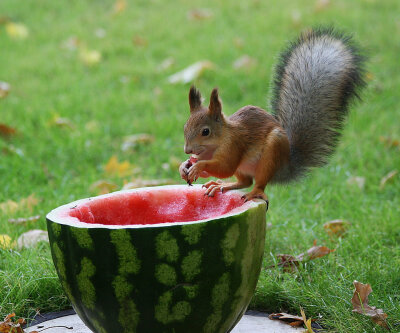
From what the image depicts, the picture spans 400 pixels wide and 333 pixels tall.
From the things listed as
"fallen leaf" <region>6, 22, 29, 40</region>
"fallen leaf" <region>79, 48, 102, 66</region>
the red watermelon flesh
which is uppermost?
"fallen leaf" <region>6, 22, 29, 40</region>

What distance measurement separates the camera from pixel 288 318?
2.67 meters

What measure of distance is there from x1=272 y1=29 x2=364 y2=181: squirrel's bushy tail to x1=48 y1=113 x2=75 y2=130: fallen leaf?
3045 mm

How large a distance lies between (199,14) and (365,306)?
19.8ft

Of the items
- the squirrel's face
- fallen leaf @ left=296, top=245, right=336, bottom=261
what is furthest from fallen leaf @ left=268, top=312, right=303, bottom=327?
the squirrel's face

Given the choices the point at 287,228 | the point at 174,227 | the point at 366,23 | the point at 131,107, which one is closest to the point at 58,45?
the point at 131,107

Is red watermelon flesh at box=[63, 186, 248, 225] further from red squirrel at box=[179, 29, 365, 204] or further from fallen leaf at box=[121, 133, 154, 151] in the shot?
fallen leaf at box=[121, 133, 154, 151]

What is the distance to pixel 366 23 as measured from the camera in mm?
7383

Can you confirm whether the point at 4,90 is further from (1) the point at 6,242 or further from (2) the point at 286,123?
(2) the point at 286,123

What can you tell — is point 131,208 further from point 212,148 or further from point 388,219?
point 388,219

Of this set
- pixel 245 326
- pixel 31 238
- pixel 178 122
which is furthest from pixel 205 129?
pixel 178 122

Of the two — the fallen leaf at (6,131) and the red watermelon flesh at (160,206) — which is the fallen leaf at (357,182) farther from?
the fallen leaf at (6,131)

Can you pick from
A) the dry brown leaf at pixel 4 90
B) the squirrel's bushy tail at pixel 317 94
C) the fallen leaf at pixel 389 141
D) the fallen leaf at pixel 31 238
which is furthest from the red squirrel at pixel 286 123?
the dry brown leaf at pixel 4 90

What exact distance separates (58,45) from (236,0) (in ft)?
8.47

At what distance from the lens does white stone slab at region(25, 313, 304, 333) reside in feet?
8.43
